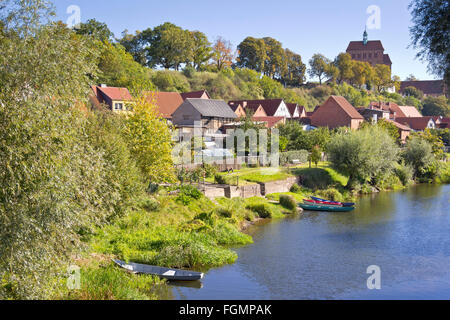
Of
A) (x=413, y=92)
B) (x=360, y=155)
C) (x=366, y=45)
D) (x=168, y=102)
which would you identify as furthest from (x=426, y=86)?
(x=360, y=155)

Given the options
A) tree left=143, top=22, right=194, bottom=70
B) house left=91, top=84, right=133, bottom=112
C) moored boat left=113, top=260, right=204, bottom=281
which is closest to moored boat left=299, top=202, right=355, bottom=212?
moored boat left=113, top=260, right=204, bottom=281

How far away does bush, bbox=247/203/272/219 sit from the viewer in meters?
34.3

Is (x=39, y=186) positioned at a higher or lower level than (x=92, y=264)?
higher

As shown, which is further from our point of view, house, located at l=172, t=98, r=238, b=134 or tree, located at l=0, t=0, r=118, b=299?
house, located at l=172, t=98, r=238, b=134

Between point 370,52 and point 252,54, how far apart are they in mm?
67133

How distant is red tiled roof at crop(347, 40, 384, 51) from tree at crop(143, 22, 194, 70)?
298 ft

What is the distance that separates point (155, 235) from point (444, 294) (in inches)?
591

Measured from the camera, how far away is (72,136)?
1278 centimetres

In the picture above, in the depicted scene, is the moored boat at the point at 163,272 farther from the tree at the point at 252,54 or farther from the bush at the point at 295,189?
the tree at the point at 252,54

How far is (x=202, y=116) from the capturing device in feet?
198

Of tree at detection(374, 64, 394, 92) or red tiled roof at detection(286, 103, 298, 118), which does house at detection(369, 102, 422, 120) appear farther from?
tree at detection(374, 64, 394, 92)

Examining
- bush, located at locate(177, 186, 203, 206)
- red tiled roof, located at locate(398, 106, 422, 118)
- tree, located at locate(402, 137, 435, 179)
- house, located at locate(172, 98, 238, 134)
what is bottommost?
bush, located at locate(177, 186, 203, 206)
